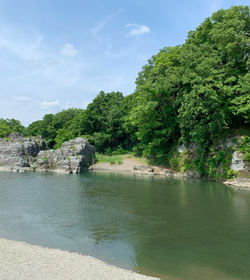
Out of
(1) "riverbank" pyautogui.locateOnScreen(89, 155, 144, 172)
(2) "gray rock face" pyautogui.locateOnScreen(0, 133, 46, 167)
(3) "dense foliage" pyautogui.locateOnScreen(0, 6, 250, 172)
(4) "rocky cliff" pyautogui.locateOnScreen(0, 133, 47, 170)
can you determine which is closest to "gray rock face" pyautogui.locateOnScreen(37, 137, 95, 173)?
(1) "riverbank" pyautogui.locateOnScreen(89, 155, 144, 172)

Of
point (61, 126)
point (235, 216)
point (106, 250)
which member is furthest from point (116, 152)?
point (106, 250)

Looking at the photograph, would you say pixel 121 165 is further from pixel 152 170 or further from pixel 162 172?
pixel 162 172

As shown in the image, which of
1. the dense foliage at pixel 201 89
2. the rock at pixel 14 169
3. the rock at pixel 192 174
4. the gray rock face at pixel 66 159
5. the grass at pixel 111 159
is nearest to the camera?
the dense foliage at pixel 201 89

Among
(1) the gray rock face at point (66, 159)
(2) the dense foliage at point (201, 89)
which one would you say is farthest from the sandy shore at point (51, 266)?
(1) the gray rock face at point (66, 159)

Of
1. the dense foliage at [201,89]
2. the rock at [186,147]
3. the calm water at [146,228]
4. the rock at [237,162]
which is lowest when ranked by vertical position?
the calm water at [146,228]

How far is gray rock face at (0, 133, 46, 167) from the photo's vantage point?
47.7 metres

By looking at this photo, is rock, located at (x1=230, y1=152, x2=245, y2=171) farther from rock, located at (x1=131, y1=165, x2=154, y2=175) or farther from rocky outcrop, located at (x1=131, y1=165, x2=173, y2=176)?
rock, located at (x1=131, y1=165, x2=154, y2=175)

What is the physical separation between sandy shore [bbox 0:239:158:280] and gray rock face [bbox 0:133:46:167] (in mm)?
41799

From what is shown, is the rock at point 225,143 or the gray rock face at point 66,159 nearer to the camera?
the rock at point 225,143

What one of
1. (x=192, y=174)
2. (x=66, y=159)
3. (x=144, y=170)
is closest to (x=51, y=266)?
(x=192, y=174)

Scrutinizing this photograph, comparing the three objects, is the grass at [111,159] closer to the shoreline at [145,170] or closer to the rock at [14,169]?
the shoreline at [145,170]

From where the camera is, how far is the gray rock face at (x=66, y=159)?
45312mm

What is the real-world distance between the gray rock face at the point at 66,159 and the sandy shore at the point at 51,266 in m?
36.2

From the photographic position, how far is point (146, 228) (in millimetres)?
13180
